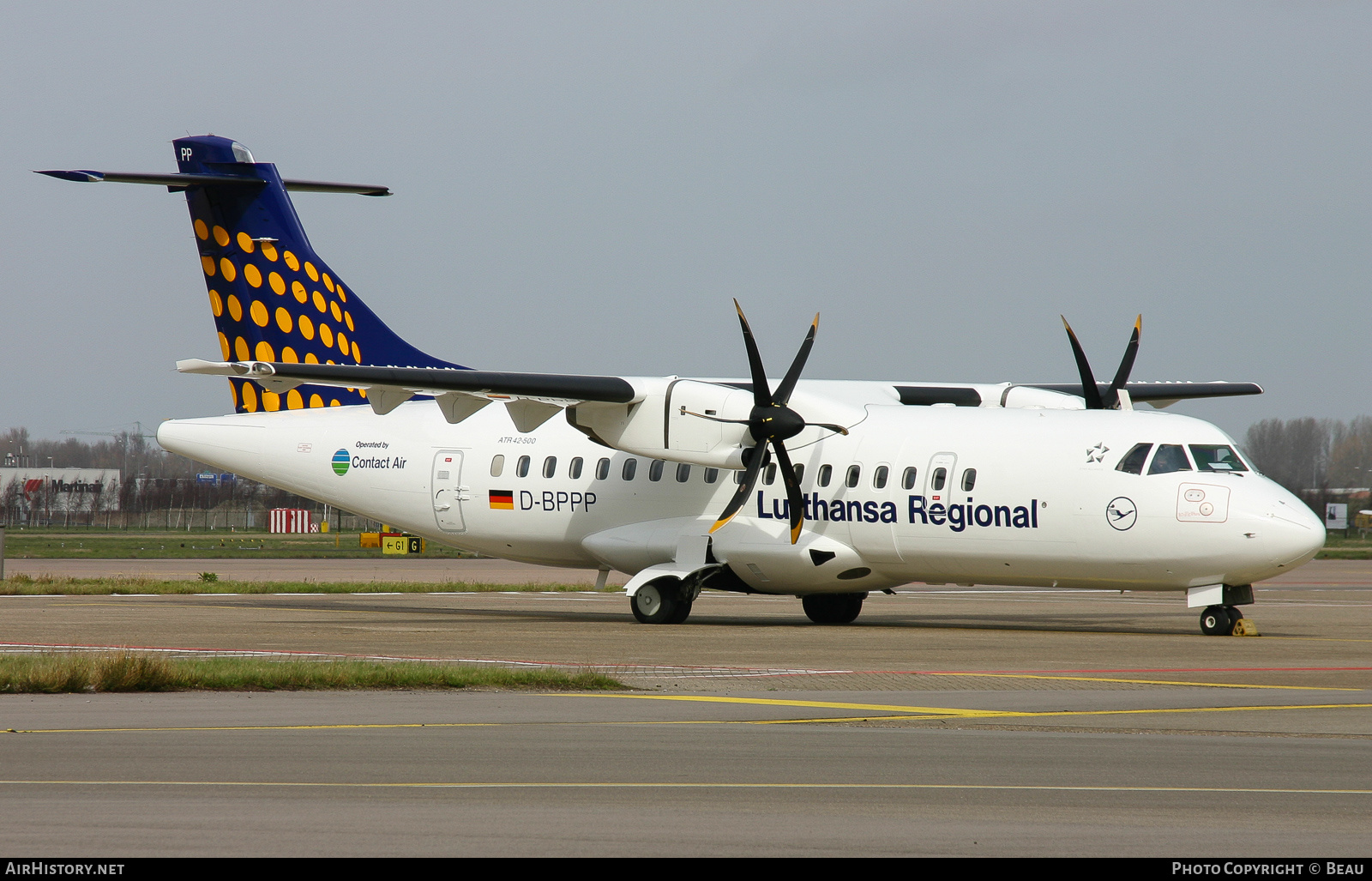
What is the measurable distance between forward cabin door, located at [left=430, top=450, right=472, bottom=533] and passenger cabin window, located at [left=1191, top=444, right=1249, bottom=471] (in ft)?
40.5

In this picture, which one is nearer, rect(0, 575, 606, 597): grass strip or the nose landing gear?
the nose landing gear

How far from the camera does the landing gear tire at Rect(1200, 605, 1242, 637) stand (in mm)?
21469

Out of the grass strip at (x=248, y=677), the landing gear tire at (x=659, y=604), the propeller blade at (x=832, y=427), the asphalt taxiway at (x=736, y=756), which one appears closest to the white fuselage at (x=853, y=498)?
the propeller blade at (x=832, y=427)

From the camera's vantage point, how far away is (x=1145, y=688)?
14422 mm

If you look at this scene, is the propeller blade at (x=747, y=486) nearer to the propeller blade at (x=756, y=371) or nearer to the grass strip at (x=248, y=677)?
the propeller blade at (x=756, y=371)

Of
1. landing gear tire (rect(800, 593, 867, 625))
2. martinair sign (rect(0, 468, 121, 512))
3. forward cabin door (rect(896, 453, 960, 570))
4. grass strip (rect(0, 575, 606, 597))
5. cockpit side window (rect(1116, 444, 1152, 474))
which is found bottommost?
martinair sign (rect(0, 468, 121, 512))

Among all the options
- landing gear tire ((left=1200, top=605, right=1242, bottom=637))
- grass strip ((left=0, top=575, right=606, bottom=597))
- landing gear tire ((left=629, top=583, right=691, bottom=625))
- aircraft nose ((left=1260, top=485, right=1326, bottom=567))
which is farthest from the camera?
grass strip ((left=0, top=575, right=606, bottom=597))

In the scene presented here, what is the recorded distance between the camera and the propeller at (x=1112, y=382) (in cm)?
2442

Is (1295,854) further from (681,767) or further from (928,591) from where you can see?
(928,591)

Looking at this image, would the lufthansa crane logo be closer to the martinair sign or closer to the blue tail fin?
the blue tail fin

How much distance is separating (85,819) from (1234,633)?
17.9m

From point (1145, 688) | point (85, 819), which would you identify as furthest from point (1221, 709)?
point (85, 819)

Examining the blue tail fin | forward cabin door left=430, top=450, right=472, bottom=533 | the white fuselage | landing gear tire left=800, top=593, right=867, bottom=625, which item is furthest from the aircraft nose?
the blue tail fin

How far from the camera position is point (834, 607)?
25547mm
